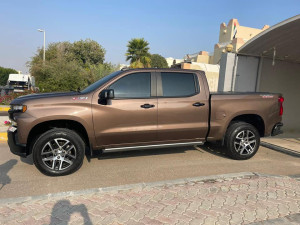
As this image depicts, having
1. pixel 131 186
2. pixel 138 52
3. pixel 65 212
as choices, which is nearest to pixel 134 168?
pixel 131 186

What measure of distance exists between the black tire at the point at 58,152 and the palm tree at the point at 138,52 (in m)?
25.2

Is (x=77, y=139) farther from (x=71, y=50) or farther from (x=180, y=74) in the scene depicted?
(x=71, y=50)

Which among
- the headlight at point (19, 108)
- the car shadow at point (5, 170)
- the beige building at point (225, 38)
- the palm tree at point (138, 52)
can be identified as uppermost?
the beige building at point (225, 38)

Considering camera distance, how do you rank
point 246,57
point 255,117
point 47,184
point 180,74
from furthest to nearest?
point 246,57
point 255,117
point 180,74
point 47,184

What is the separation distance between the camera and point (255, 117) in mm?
5504

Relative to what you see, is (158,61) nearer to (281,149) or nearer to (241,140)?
(281,149)

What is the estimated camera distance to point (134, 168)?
4.72 metres

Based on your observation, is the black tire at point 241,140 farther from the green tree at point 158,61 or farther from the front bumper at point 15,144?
the green tree at point 158,61

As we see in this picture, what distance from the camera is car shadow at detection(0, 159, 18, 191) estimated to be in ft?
13.2

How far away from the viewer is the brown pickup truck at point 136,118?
13.5 ft

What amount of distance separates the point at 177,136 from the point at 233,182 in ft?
4.54

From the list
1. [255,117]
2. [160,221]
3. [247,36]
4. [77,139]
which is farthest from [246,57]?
[247,36]


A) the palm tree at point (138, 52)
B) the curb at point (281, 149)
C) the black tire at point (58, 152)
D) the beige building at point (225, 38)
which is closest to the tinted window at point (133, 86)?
the black tire at point (58, 152)

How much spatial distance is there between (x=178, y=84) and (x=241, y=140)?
1866 millimetres
